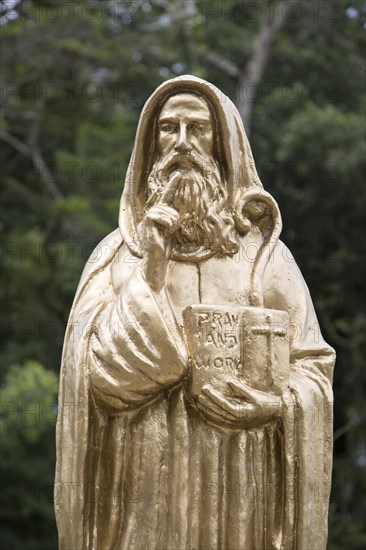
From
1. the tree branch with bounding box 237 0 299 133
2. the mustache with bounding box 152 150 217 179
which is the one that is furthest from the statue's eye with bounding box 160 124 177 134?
the tree branch with bounding box 237 0 299 133

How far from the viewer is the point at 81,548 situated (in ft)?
17.3

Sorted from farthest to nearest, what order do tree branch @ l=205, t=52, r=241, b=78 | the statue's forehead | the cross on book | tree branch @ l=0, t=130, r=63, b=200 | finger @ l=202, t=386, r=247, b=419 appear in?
tree branch @ l=205, t=52, r=241, b=78, tree branch @ l=0, t=130, r=63, b=200, the statue's forehead, the cross on book, finger @ l=202, t=386, r=247, b=419

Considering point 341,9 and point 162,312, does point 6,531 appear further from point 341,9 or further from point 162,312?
point 162,312

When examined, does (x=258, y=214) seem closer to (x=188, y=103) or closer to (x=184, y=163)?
(x=184, y=163)

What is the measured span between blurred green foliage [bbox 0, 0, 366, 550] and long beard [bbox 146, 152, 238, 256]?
7048 millimetres

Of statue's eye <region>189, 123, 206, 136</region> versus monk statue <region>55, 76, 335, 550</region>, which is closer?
monk statue <region>55, 76, 335, 550</region>

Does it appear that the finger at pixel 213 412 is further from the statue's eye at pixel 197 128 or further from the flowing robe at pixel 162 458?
the statue's eye at pixel 197 128

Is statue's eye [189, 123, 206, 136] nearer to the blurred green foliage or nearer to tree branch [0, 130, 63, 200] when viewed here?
the blurred green foliage

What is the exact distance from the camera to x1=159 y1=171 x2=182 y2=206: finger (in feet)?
18.7

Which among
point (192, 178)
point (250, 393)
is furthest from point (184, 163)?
point (250, 393)

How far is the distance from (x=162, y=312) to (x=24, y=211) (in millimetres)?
10621

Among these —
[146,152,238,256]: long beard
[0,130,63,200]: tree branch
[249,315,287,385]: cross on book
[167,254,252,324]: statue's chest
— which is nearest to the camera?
[249,315,287,385]: cross on book

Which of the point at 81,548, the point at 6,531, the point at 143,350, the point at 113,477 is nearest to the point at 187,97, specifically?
the point at 143,350

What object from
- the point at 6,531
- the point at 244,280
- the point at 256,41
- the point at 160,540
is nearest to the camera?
the point at 160,540
